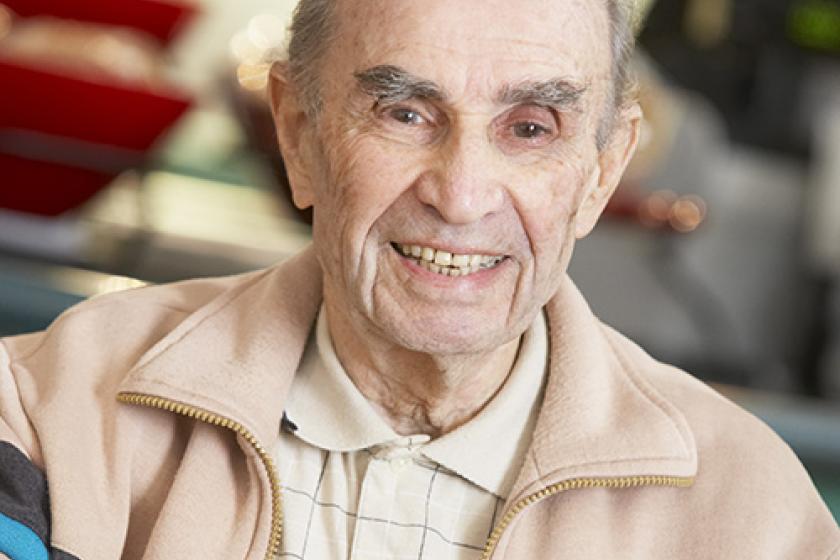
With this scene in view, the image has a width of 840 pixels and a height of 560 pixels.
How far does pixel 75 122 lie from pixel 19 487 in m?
2.34

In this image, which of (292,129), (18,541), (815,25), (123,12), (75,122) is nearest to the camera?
(18,541)

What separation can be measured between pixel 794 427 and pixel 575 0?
8.60ft

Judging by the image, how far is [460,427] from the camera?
1.56 metres

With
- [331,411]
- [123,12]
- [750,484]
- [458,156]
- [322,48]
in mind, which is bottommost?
[750,484]

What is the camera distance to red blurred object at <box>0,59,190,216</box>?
3.65 metres

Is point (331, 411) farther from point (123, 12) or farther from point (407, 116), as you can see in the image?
point (123, 12)

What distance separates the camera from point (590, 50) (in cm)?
146

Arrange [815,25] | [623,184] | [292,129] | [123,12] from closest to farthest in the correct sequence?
[292,129]
[123,12]
[623,184]
[815,25]

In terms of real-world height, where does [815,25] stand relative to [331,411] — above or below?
above

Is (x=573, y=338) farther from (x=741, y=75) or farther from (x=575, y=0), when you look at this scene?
(x=741, y=75)

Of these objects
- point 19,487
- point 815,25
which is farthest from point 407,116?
point 815,25

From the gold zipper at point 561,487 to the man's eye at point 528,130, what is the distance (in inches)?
11.2

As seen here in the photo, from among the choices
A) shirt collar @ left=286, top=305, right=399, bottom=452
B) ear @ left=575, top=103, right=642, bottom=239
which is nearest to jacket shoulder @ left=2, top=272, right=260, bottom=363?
shirt collar @ left=286, top=305, right=399, bottom=452

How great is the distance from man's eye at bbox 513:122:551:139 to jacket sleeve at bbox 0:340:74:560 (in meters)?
0.48
